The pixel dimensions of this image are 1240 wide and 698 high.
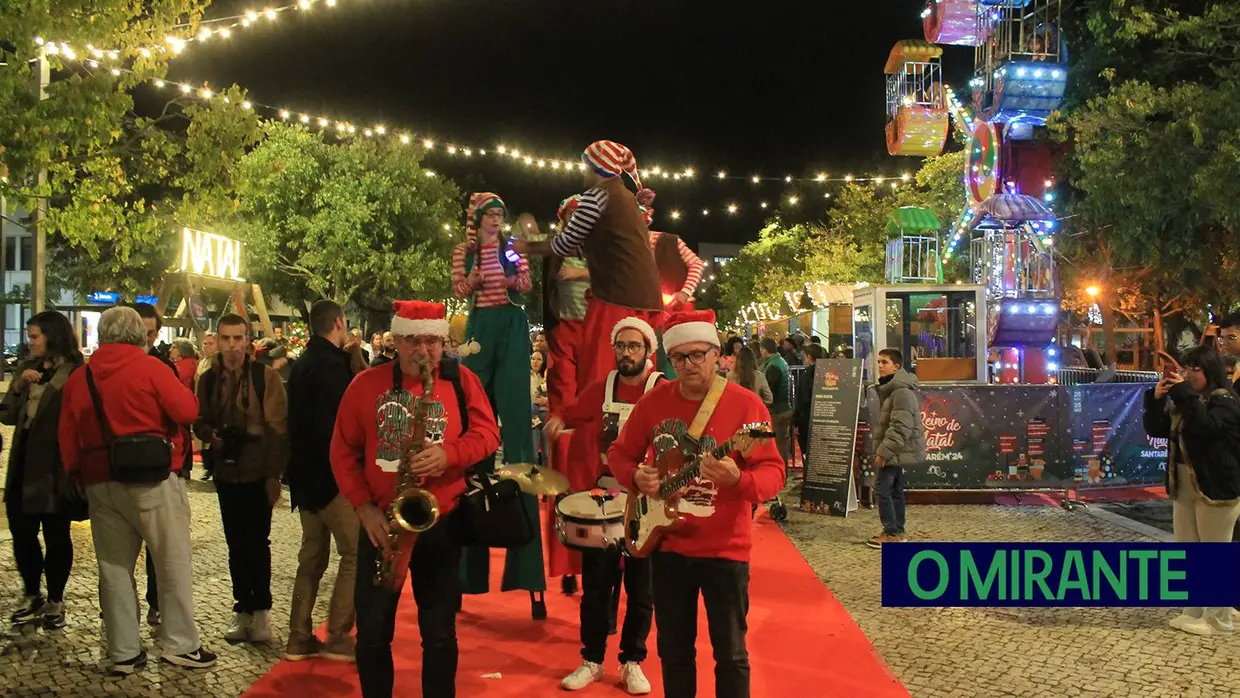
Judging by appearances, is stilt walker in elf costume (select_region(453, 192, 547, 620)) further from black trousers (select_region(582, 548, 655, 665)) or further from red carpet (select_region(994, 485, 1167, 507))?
red carpet (select_region(994, 485, 1167, 507))

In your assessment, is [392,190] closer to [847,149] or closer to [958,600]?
[847,149]

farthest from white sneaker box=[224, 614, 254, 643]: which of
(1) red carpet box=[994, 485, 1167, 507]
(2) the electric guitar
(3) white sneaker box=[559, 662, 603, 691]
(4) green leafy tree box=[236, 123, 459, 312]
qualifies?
(4) green leafy tree box=[236, 123, 459, 312]

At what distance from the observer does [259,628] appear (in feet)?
18.1

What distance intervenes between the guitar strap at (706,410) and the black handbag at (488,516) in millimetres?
789

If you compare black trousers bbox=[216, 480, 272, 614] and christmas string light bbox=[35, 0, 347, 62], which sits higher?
christmas string light bbox=[35, 0, 347, 62]

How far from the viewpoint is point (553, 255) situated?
5.66 metres

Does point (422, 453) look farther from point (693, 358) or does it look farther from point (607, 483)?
point (607, 483)

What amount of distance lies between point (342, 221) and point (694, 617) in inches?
1184

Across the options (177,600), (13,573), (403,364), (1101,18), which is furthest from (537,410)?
(1101,18)

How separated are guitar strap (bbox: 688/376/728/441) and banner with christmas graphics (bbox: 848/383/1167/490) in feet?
23.2

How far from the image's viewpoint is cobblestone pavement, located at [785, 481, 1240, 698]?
16.2 feet

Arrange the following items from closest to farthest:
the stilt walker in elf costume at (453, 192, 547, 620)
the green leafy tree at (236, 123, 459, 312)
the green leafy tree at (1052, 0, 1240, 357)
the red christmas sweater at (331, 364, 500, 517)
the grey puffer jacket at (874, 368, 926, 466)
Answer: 1. the red christmas sweater at (331, 364, 500, 517)
2. the stilt walker in elf costume at (453, 192, 547, 620)
3. the grey puffer jacket at (874, 368, 926, 466)
4. the green leafy tree at (1052, 0, 1240, 357)
5. the green leafy tree at (236, 123, 459, 312)

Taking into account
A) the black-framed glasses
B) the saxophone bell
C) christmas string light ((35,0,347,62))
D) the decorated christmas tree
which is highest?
christmas string light ((35,0,347,62))

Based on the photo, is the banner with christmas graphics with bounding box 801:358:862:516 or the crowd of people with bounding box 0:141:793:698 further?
the banner with christmas graphics with bounding box 801:358:862:516
